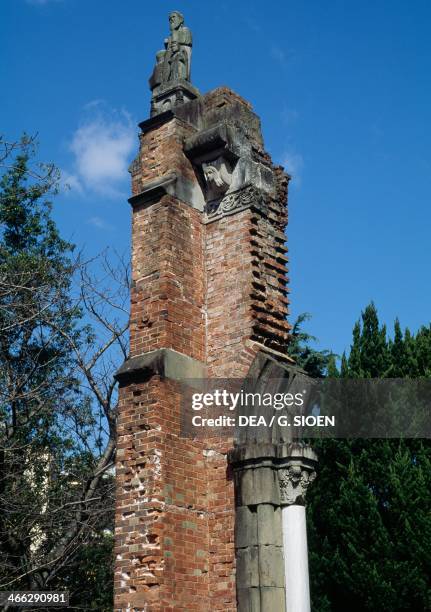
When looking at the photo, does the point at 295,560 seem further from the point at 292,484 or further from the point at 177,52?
the point at 177,52

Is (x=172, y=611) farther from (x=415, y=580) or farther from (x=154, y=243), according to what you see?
(x=415, y=580)

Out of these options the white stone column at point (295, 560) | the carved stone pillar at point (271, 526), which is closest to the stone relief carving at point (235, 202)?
the carved stone pillar at point (271, 526)

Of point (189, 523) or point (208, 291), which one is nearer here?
point (189, 523)

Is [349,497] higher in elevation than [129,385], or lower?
lower

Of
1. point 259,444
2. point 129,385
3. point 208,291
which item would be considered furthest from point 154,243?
point 259,444

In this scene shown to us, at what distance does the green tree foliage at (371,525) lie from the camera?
10344mm

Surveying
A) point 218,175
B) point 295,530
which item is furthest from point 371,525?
point 218,175

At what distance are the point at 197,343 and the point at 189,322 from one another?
Answer: 9.7 inches

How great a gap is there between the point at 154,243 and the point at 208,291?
2.71 ft

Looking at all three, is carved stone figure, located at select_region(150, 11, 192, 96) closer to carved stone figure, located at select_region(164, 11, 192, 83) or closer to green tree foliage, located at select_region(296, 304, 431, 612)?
carved stone figure, located at select_region(164, 11, 192, 83)

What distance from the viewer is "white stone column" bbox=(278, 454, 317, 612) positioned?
23.3 feet

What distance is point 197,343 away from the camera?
328 inches

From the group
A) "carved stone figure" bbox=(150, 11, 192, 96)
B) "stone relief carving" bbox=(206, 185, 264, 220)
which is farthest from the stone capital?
"carved stone figure" bbox=(150, 11, 192, 96)

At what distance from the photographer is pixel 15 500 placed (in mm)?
12805
